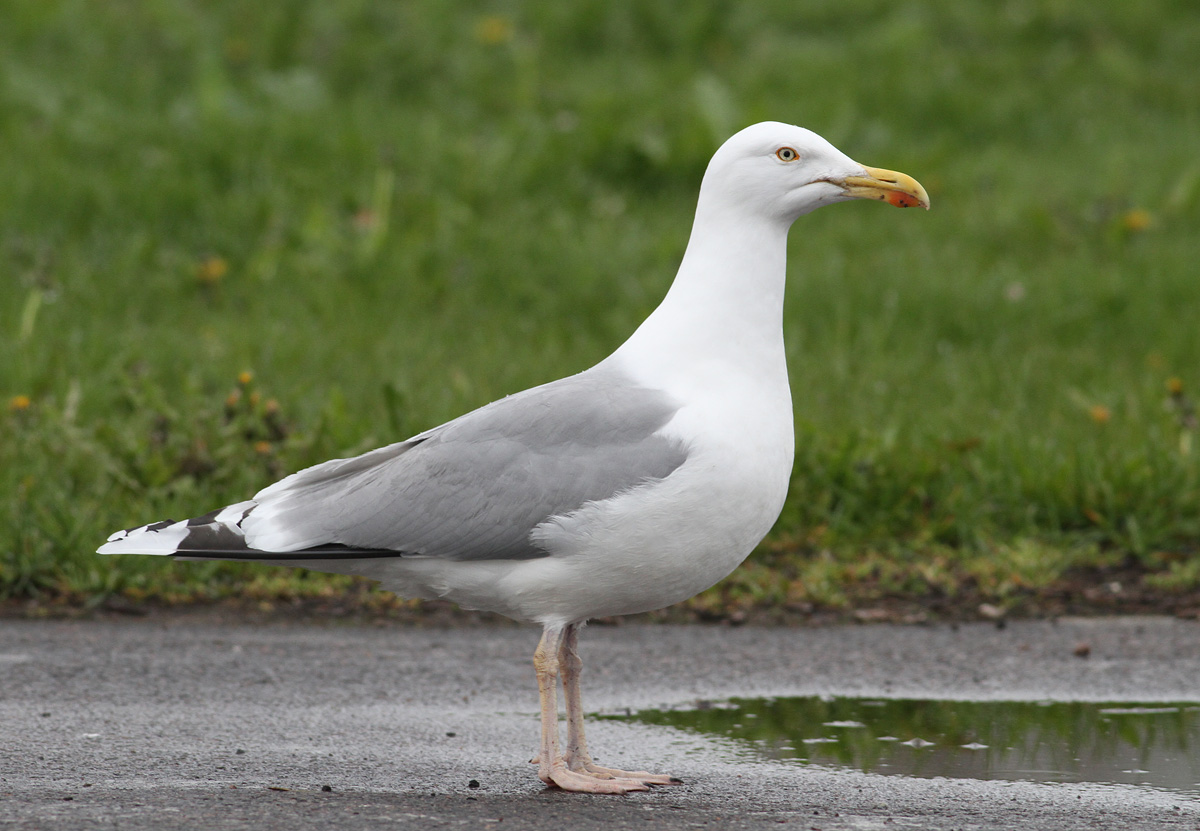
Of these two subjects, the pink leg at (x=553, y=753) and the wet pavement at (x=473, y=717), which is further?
the pink leg at (x=553, y=753)

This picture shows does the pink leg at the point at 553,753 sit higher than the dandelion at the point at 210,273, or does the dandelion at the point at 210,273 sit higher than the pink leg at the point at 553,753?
the dandelion at the point at 210,273

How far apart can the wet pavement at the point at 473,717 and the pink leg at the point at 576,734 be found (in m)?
0.10

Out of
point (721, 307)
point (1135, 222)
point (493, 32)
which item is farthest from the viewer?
point (493, 32)

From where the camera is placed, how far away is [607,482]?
3943 millimetres

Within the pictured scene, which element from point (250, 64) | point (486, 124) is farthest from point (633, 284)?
point (250, 64)

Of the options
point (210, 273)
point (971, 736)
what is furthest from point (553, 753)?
point (210, 273)

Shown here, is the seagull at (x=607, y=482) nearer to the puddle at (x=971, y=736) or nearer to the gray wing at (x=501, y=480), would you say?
the gray wing at (x=501, y=480)

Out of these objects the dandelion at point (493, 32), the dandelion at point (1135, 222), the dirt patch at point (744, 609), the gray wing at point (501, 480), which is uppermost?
the dandelion at point (493, 32)

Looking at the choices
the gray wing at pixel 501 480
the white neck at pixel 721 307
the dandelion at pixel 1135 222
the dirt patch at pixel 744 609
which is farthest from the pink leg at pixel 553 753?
the dandelion at pixel 1135 222

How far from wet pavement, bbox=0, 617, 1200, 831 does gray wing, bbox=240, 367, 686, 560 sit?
2.10ft

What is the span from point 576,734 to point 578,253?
5412 mm

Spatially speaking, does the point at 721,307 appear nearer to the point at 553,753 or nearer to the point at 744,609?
the point at 553,753

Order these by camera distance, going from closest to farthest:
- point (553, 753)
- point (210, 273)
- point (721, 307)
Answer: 1. point (553, 753)
2. point (721, 307)
3. point (210, 273)

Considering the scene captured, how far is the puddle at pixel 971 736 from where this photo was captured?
4.19 m
